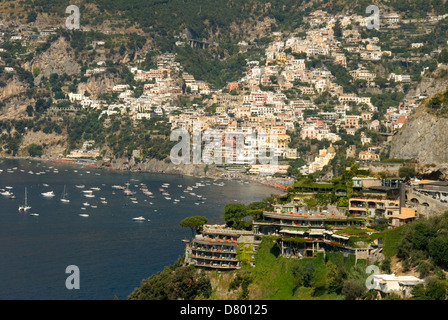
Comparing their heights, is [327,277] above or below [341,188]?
below

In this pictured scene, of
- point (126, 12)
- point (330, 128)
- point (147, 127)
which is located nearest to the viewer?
point (330, 128)

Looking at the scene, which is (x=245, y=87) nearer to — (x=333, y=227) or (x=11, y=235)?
(x=11, y=235)

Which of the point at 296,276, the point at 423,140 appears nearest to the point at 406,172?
the point at 423,140

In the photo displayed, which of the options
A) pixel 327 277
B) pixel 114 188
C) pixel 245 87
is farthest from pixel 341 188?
pixel 245 87

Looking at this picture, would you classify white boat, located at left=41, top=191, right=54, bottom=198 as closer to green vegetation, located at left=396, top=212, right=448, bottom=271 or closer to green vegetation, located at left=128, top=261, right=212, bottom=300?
green vegetation, located at left=128, top=261, right=212, bottom=300

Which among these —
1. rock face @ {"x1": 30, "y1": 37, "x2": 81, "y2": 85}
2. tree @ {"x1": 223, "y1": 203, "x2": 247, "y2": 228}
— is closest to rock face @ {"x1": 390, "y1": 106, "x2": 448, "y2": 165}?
tree @ {"x1": 223, "y1": 203, "x2": 247, "y2": 228}
